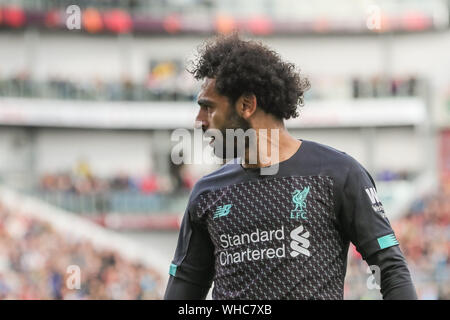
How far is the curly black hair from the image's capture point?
322 centimetres

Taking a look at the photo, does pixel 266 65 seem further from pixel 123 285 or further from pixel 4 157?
pixel 4 157

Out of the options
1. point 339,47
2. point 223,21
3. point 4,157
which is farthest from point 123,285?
point 339,47

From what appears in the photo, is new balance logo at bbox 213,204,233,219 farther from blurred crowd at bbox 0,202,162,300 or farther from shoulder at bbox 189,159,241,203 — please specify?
blurred crowd at bbox 0,202,162,300

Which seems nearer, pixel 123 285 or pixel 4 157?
pixel 123 285

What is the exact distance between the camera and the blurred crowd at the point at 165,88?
84.4 feet

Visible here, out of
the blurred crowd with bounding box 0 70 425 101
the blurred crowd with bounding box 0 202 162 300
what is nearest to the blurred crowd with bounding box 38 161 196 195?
the blurred crowd with bounding box 0 70 425 101

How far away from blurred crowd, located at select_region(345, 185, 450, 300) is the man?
322 inches

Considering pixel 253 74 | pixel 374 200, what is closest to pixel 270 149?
pixel 253 74

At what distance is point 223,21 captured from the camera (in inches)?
1117

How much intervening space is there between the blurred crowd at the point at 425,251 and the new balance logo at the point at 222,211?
8.24 meters

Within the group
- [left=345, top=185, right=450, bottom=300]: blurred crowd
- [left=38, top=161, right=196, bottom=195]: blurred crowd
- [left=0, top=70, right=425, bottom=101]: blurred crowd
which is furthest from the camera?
[left=0, top=70, right=425, bottom=101]: blurred crowd

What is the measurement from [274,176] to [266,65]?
432 millimetres

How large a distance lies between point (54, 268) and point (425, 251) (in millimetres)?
7266
